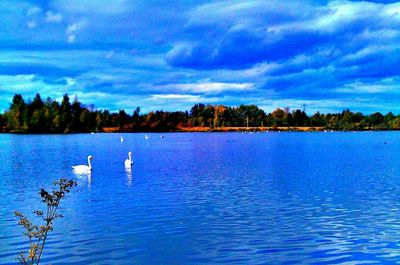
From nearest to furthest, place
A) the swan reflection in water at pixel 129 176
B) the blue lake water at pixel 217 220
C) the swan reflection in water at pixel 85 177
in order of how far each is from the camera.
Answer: the blue lake water at pixel 217 220 → the swan reflection in water at pixel 129 176 → the swan reflection in water at pixel 85 177

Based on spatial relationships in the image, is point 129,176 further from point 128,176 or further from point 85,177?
point 85,177

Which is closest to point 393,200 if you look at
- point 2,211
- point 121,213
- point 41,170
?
point 121,213

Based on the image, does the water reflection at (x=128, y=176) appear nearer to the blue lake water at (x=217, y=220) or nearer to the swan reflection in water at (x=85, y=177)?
the blue lake water at (x=217, y=220)

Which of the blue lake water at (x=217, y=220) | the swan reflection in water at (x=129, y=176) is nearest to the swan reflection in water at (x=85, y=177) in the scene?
the blue lake water at (x=217, y=220)

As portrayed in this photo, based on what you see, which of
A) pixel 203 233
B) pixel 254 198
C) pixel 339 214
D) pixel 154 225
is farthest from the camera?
pixel 254 198

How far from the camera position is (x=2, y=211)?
2531 centimetres

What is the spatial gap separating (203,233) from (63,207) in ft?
33.5

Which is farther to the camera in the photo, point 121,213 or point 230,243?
point 121,213

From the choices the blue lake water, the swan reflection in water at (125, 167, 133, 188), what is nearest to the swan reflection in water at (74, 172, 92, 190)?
the blue lake water

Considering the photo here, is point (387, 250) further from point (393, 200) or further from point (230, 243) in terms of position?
point (393, 200)

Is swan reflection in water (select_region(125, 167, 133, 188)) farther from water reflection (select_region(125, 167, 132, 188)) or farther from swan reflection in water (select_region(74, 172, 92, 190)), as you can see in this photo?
swan reflection in water (select_region(74, 172, 92, 190))

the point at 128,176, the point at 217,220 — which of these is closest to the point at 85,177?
the point at 128,176

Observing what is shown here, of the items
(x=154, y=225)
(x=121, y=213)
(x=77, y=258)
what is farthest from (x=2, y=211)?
(x=77, y=258)

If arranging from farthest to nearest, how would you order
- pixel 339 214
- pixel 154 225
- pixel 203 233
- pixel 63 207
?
pixel 63 207
pixel 339 214
pixel 154 225
pixel 203 233
